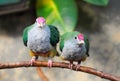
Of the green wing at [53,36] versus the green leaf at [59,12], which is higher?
the green leaf at [59,12]

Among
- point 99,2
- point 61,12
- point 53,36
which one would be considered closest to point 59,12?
point 61,12

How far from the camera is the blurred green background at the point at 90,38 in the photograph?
1059mm

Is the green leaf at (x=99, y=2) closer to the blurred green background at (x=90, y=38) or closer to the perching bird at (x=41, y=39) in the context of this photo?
the blurred green background at (x=90, y=38)

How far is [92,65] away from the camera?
41.7 inches

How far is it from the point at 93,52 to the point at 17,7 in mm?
275

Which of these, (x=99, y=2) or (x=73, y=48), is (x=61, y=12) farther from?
(x=73, y=48)

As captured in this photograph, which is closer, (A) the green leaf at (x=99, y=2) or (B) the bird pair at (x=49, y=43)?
(B) the bird pair at (x=49, y=43)

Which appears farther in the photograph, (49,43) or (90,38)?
(90,38)

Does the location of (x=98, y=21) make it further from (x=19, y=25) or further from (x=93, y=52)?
(x=19, y=25)

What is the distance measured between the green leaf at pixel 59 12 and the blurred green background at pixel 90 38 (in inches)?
1.3

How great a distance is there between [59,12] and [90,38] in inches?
5.1

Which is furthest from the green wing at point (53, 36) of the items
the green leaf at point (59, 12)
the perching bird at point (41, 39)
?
the green leaf at point (59, 12)

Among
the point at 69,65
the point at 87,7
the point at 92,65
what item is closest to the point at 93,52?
the point at 92,65

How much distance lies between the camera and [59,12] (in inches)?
40.5
